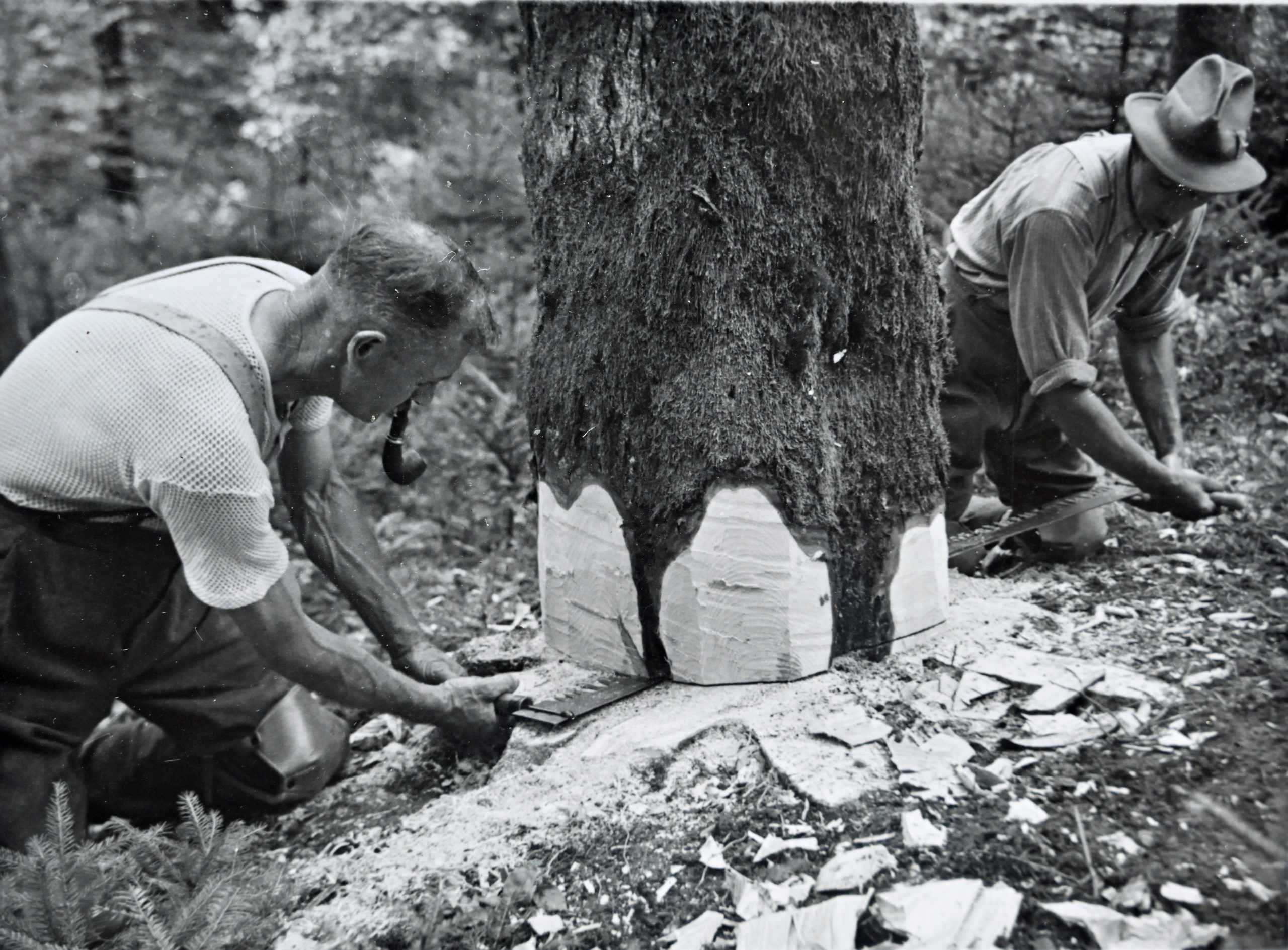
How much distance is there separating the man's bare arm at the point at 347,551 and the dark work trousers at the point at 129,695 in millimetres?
338

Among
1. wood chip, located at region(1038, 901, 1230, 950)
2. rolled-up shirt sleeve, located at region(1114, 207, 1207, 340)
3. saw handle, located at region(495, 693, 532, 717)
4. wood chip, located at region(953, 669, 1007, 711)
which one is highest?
rolled-up shirt sleeve, located at region(1114, 207, 1207, 340)

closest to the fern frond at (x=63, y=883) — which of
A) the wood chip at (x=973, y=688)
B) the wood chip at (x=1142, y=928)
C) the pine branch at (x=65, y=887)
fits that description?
the pine branch at (x=65, y=887)

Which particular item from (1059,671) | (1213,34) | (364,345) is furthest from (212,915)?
(1213,34)

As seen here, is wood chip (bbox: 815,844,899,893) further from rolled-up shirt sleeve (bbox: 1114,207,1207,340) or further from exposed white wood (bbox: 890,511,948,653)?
rolled-up shirt sleeve (bbox: 1114,207,1207,340)

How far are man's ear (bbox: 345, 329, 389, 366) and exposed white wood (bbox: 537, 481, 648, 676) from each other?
671 millimetres

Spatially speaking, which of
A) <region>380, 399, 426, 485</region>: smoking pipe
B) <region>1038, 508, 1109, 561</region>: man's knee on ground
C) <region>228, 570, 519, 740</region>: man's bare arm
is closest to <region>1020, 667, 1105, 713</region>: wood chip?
<region>1038, 508, 1109, 561</region>: man's knee on ground

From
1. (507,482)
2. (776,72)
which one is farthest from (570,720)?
(507,482)

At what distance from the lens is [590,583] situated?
7.97 ft

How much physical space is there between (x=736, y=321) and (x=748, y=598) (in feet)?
2.14

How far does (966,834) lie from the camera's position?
5.46 ft

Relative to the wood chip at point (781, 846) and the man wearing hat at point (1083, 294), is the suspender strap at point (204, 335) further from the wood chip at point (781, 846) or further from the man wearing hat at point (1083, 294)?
the man wearing hat at point (1083, 294)

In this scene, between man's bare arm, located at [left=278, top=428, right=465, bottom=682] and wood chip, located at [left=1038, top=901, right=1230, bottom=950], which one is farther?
man's bare arm, located at [left=278, top=428, right=465, bottom=682]

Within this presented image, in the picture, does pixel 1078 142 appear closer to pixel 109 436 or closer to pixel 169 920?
pixel 109 436

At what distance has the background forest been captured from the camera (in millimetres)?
3732
